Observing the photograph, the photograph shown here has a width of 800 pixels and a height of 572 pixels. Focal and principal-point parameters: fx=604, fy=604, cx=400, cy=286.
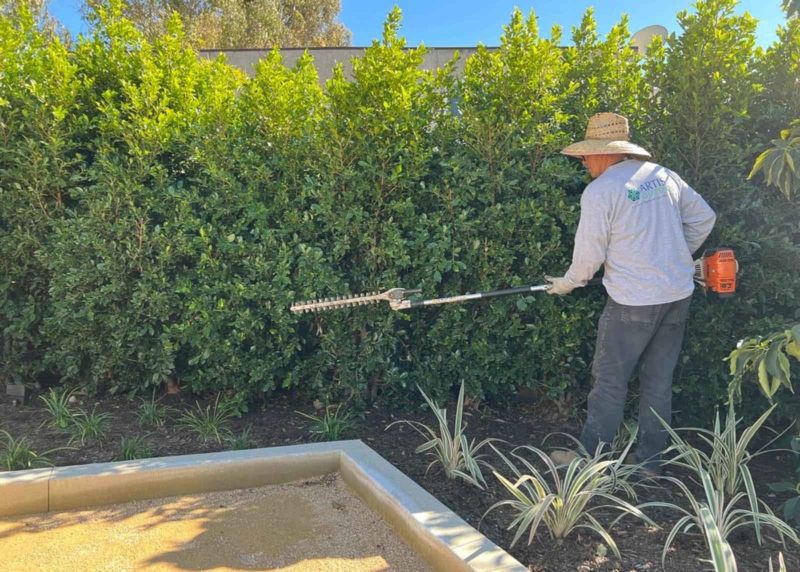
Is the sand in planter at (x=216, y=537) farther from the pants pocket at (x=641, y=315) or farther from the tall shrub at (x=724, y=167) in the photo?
the tall shrub at (x=724, y=167)

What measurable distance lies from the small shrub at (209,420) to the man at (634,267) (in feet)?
6.75

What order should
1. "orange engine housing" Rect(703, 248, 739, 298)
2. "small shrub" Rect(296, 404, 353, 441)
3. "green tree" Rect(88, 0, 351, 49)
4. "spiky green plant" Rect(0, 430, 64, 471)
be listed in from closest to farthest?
1. "spiky green plant" Rect(0, 430, 64, 471)
2. "orange engine housing" Rect(703, 248, 739, 298)
3. "small shrub" Rect(296, 404, 353, 441)
4. "green tree" Rect(88, 0, 351, 49)

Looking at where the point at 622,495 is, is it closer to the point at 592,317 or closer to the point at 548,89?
the point at 592,317

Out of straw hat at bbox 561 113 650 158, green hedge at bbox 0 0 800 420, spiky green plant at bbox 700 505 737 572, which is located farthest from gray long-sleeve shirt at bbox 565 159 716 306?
spiky green plant at bbox 700 505 737 572

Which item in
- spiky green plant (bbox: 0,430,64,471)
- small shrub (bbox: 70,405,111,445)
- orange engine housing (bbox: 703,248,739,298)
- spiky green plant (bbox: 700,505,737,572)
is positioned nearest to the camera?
spiky green plant (bbox: 700,505,737,572)

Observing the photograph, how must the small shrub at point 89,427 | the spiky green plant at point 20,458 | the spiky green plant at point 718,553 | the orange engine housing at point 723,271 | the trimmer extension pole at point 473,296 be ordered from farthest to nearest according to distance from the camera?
1. the small shrub at point 89,427
2. the trimmer extension pole at point 473,296
3. the orange engine housing at point 723,271
4. the spiky green plant at point 20,458
5. the spiky green plant at point 718,553

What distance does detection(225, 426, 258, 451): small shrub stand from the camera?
3.53 metres

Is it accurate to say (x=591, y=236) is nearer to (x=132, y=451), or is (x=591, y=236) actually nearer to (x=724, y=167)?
(x=724, y=167)

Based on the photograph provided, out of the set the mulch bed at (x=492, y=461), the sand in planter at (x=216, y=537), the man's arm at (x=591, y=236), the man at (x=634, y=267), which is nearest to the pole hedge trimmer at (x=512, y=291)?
the man at (x=634, y=267)

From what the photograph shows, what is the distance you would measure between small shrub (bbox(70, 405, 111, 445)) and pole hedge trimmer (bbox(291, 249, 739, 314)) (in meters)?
1.38

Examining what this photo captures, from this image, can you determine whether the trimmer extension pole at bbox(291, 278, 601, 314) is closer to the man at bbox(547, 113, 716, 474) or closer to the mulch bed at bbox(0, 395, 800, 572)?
the man at bbox(547, 113, 716, 474)

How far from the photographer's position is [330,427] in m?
3.73

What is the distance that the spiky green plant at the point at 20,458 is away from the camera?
317cm

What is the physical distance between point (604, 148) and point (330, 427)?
2296mm
